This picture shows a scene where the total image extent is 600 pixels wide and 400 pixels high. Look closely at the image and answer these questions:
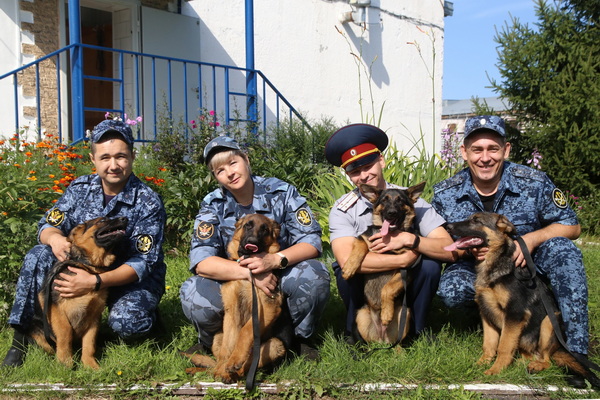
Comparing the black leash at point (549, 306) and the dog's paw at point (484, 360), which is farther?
the dog's paw at point (484, 360)

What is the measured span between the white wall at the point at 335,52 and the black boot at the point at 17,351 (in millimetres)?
7132

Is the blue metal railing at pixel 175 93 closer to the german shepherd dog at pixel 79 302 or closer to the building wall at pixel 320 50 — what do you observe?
the building wall at pixel 320 50

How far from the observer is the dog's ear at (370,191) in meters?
3.68

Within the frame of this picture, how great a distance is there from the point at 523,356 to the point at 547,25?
22.8 ft

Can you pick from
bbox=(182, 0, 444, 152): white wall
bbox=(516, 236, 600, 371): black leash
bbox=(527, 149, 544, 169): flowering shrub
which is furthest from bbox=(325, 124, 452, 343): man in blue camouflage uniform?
bbox=(182, 0, 444, 152): white wall

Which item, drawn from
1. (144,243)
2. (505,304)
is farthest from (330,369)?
(144,243)

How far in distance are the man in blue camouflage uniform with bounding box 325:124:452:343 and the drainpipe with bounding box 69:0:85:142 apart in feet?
15.8

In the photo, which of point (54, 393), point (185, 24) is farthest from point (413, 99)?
point (54, 393)

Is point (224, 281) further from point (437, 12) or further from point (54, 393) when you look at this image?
point (437, 12)

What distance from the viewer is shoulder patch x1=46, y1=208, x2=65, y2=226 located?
374 centimetres

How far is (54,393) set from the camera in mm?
3092

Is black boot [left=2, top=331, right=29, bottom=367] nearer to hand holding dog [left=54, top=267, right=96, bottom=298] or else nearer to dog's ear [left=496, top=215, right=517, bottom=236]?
hand holding dog [left=54, top=267, right=96, bottom=298]

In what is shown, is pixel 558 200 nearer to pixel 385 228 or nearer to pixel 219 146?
pixel 385 228

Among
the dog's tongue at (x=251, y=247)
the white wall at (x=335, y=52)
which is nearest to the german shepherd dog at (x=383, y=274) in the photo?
the dog's tongue at (x=251, y=247)
